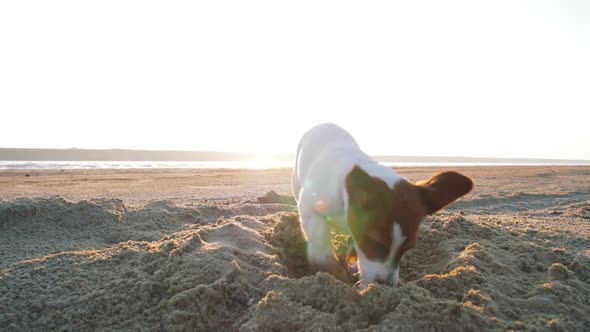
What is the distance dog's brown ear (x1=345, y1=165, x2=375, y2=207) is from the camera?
352cm

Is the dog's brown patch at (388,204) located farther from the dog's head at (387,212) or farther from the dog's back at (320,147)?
the dog's back at (320,147)

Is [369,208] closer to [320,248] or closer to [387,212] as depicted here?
[387,212]

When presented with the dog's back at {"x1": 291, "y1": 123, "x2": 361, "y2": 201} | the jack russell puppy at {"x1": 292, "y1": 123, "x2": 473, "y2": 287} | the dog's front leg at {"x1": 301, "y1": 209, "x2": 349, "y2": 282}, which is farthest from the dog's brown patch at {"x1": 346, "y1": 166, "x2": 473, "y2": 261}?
the dog's back at {"x1": 291, "y1": 123, "x2": 361, "y2": 201}

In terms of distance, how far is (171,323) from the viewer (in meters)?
3.09

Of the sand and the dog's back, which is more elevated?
the dog's back

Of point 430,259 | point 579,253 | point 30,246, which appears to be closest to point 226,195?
point 30,246

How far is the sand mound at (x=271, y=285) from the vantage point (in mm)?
3031

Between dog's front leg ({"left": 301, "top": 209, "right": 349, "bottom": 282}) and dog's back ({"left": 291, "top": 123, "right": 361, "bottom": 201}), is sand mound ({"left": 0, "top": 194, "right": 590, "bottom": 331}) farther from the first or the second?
dog's back ({"left": 291, "top": 123, "right": 361, "bottom": 201})

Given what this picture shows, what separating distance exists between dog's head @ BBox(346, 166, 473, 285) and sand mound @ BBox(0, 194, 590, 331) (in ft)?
0.89

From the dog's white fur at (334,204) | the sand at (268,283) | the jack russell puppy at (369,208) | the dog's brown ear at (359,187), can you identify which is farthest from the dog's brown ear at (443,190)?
the sand at (268,283)

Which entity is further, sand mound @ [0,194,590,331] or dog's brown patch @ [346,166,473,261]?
dog's brown patch @ [346,166,473,261]

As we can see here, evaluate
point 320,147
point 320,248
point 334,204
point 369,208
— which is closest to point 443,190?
point 369,208

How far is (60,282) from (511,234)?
549 centimetres

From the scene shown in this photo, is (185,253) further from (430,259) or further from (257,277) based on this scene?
(430,259)
